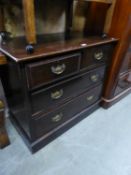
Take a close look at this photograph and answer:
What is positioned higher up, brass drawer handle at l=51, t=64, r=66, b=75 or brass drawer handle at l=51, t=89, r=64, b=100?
brass drawer handle at l=51, t=64, r=66, b=75

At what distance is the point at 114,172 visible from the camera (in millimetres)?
1076

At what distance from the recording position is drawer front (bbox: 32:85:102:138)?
3.46 ft

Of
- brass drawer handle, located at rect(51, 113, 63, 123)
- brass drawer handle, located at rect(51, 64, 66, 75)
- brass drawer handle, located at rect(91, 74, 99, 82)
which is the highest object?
brass drawer handle, located at rect(51, 64, 66, 75)

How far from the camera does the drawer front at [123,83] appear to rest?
1.63 metres

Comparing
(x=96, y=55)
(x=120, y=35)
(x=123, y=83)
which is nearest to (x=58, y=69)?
(x=96, y=55)

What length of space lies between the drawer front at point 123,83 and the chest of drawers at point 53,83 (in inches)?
11.5

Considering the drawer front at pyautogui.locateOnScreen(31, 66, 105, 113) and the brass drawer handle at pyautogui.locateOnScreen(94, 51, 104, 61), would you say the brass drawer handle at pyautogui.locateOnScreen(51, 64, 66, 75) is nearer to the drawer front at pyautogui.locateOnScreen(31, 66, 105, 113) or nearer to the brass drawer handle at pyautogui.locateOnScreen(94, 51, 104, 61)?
the drawer front at pyautogui.locateOnScreen(31, 66, 105, 113)

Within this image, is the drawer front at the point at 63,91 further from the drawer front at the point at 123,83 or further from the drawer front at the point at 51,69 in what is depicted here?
the drawer front at the point at 123,83

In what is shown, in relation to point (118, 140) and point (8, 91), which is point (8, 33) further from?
point (118, 140)

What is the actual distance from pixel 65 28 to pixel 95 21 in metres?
0.32

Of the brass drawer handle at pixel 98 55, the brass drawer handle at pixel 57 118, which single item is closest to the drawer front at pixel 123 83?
the brass drawer handle at pixel 98 55

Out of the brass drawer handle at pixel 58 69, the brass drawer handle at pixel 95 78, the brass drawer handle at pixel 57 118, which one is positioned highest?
the brass drawer handle at pixel 58 69

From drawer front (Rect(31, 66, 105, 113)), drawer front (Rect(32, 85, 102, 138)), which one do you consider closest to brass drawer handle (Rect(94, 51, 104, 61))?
drawer front (Rect(31, 66, 105, 113))

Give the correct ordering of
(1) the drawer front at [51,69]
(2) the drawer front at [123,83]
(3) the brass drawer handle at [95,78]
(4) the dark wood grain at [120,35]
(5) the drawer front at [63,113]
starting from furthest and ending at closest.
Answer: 1. (2) the drawer front at [123,83]
2. (3) the brass drawer handle at [95,78]
3. (4) the dark wood grain at [120,35]
4. (5) the drawer front at [63,113]
5. (1) the drawer front at [51,69]
